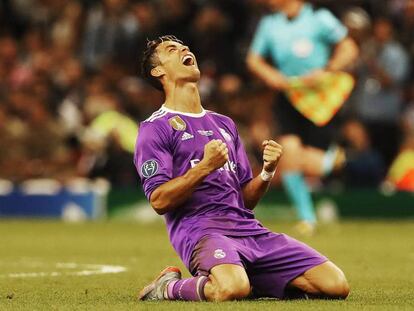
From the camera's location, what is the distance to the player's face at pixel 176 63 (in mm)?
7176

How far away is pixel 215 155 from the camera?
655 cm

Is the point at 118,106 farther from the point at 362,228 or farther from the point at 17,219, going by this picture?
the point at 362,228

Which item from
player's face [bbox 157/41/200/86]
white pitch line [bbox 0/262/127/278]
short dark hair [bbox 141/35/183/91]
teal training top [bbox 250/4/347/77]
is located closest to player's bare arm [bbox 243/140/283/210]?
player's face [bbox 157/41/200/86]

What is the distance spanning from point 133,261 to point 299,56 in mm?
4175

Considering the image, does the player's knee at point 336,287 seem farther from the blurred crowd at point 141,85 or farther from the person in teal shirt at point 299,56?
the blurred crowd at point 141,85

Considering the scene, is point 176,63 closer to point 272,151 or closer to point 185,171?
point 185,171

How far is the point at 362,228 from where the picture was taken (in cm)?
1432

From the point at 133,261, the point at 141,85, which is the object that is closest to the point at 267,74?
the point at 133,261

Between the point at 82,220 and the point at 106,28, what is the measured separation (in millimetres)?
3706

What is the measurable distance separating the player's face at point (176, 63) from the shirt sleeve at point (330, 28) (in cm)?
620

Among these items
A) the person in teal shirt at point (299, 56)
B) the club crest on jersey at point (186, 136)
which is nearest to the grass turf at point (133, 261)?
the person in teal shirt at point (299, 56)

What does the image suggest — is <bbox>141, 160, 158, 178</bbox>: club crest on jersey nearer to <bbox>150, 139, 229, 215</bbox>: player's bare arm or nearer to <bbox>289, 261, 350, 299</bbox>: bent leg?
<bbox>150, 139, 229, 215</bbox>: player's bare arm

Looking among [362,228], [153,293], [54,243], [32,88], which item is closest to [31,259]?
[54,243]

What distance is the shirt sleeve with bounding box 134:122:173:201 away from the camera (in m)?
6.72
